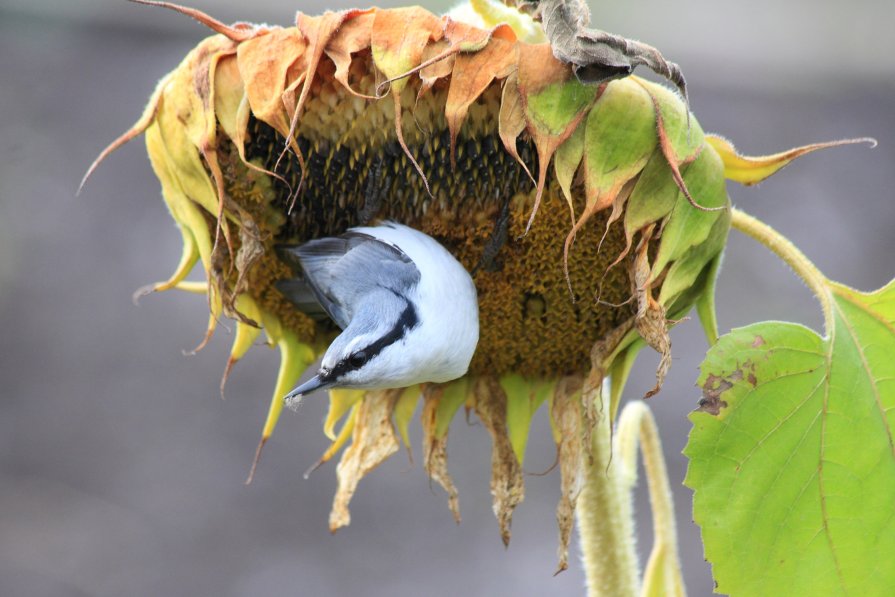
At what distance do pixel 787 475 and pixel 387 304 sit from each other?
1.89 ft

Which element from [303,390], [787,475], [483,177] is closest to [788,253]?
[787,475]

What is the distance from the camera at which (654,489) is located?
5.96ft

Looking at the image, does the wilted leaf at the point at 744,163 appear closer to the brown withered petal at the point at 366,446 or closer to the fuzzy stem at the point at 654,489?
the fuzzy stem at the point at 654,489

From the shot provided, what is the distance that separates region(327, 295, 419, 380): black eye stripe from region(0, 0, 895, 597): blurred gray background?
8.02ft

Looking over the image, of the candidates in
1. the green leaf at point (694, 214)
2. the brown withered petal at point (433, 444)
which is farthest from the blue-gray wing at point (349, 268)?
the green leaf at point (694, 214)

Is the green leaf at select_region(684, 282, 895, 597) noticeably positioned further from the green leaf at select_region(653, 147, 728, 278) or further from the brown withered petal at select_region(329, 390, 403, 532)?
the brown withered petal at select_region(329, 390, 403, 532)

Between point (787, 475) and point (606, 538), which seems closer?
point (787, 475)

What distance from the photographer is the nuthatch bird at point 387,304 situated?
58.2 inches

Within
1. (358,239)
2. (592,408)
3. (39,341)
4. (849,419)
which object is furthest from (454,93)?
(39,341)

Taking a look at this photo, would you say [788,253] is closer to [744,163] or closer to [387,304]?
[744,163]

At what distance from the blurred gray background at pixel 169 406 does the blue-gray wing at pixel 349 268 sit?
7.95 feet

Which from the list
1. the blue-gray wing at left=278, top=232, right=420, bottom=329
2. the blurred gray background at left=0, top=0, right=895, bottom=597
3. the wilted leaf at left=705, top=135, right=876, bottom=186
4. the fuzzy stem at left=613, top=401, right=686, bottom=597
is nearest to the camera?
the wilted leaf at left=705, top=135, right=876, bottom=186

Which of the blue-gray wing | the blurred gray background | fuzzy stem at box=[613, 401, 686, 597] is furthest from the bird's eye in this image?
the blurred gray background

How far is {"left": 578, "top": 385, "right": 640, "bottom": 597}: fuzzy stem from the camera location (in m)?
1.80
